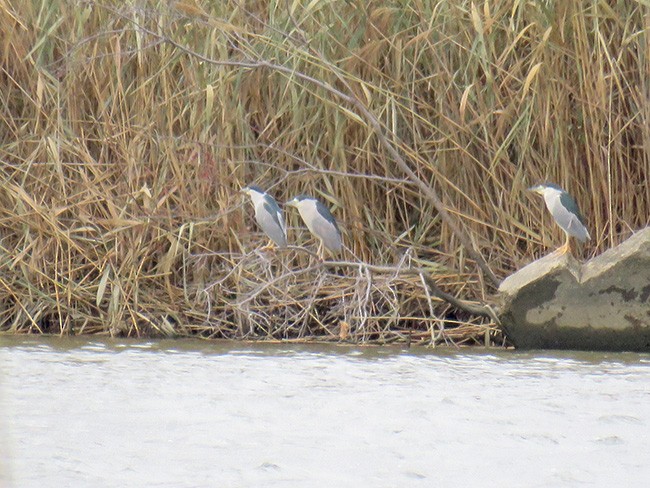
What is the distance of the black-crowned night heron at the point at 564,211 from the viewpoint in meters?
4.62

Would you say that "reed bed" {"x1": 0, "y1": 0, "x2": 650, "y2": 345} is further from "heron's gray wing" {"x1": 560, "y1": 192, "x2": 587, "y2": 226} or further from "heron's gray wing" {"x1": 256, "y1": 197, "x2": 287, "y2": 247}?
"heron's gray wing" {"x1": 560, "y1": 192, "x2": 587, "y2": 226}

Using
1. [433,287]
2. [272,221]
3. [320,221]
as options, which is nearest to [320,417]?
[433,287]

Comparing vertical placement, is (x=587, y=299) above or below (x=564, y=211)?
below

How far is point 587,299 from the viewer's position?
4.76m

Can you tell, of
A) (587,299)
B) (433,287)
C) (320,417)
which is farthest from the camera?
(433,287)

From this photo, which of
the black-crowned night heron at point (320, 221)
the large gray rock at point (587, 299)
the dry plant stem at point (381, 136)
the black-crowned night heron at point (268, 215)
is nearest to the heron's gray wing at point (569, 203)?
the large gray rock at point (587, 299)

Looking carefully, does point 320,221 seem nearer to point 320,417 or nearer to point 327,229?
point 327,229

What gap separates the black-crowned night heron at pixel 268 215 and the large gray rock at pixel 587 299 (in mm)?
951

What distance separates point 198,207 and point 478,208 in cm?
120

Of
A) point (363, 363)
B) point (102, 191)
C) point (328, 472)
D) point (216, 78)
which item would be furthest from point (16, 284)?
point (328, 472)

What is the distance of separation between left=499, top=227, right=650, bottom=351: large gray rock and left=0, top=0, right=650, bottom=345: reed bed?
274mm

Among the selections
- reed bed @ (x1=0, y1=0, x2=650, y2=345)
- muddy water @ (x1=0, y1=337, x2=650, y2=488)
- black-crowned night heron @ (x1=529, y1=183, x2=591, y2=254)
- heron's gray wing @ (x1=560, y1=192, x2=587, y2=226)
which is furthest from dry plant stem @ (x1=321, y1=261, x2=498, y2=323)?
heron's gray wing @ (x1=560, y1=192, x2=587, y2=226)

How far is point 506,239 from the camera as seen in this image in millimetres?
5117

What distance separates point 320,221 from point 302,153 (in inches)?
18.2
